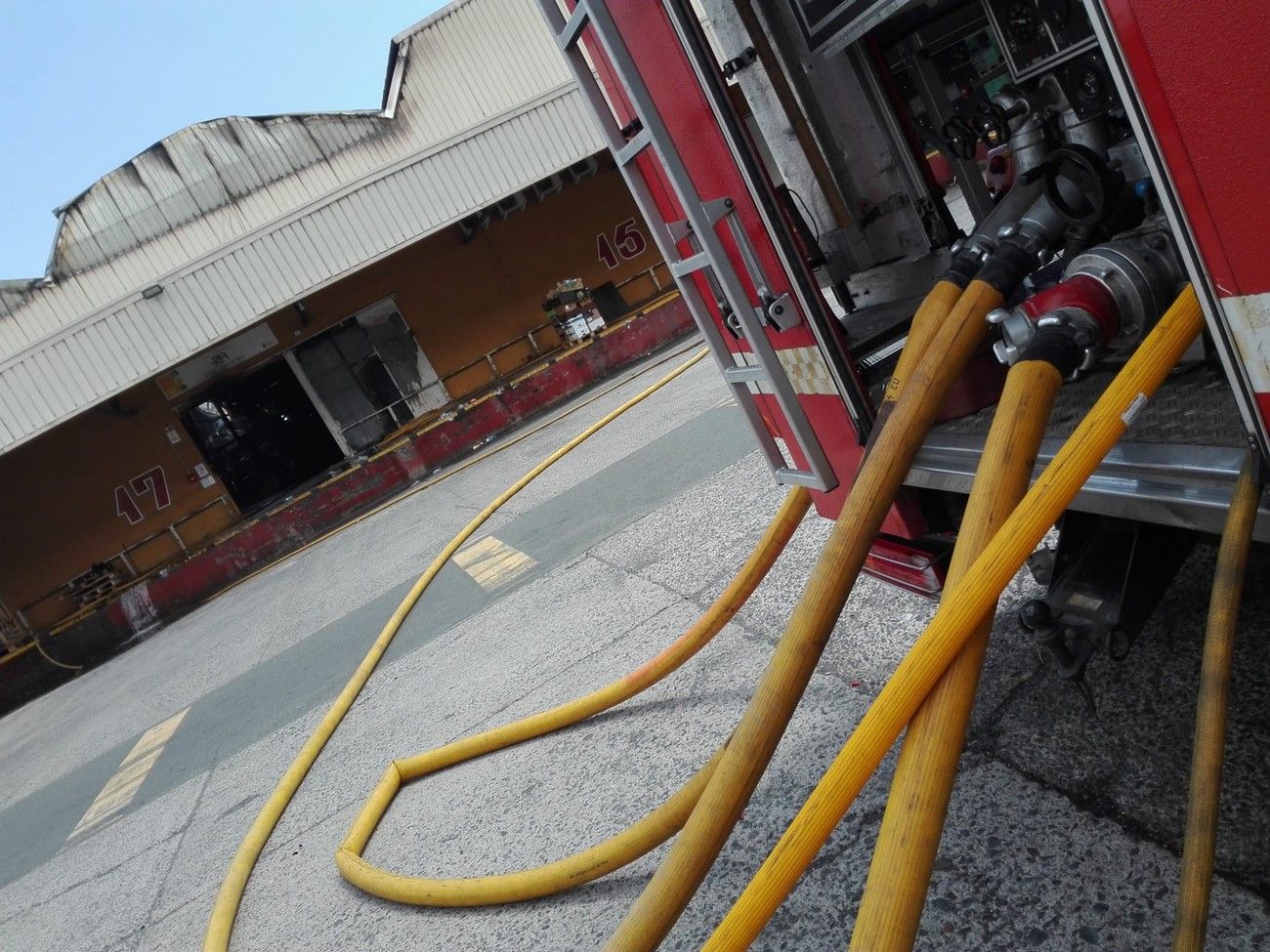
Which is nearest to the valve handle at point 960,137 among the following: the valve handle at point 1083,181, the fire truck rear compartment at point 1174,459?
the valve handle at point 1083,181

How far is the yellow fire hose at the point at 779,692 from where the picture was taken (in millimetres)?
2012

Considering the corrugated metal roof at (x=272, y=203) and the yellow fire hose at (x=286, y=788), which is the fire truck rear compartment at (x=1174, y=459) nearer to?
the yellow fire hose at (x=286, y=788)

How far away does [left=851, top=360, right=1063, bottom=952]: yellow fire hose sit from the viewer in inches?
60.9

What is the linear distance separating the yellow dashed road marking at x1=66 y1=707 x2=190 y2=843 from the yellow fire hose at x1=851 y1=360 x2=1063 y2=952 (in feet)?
19.5

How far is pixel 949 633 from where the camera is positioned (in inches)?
68.5

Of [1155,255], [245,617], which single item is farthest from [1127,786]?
[245,617]

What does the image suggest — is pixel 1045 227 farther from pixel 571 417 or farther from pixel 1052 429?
pixel 571 417

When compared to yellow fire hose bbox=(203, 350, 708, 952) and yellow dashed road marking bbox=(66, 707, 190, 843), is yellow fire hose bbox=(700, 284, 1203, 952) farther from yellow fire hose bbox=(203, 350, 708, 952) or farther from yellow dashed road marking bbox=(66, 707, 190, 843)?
yellow dashed road marking bbox=(66, 707, 190, 843)

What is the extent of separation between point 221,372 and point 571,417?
8143 mm

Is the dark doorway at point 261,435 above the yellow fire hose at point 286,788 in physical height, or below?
above

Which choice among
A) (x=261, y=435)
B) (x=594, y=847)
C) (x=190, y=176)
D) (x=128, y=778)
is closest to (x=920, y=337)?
(x=594, y=847)

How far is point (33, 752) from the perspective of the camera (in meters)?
9.30

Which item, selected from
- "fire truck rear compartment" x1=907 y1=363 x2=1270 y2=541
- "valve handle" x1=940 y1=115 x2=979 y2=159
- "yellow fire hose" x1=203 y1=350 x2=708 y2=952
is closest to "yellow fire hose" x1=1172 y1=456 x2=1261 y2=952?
"fire truck rear compartment" x1=907 y1=363 x2=1270 y2=541

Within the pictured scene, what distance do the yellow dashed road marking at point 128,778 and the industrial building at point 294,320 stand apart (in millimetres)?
6717
